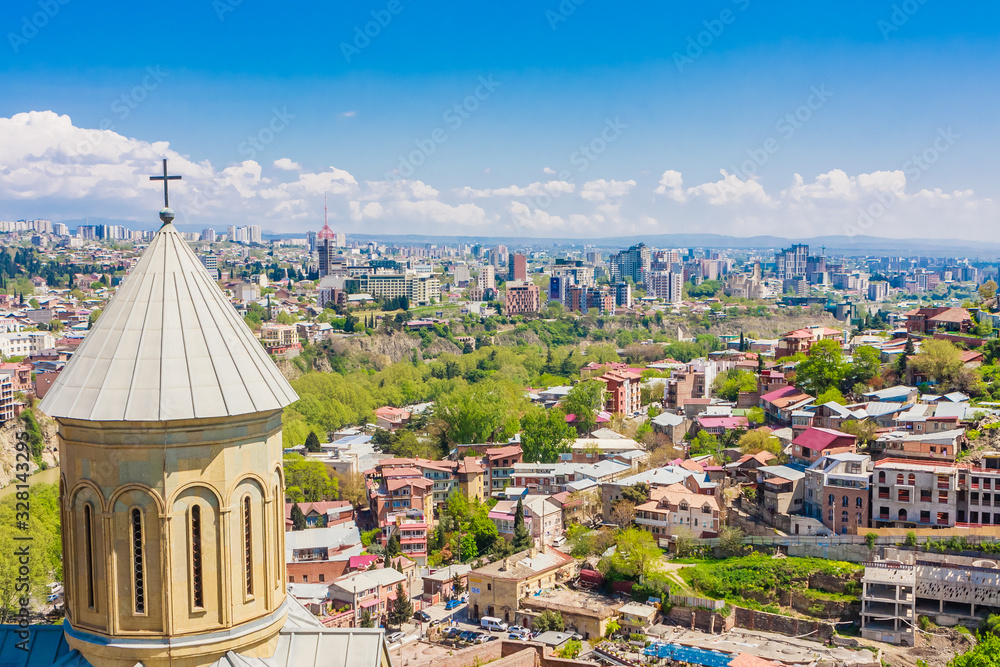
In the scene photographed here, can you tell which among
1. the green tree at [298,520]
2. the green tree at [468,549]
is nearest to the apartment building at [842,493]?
the green tree at [468,549]

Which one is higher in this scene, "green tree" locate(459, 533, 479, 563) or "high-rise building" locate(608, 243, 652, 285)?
"high-rise building" locate(608, 243, 652, 285)

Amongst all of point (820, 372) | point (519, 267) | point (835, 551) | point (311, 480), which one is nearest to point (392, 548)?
point (311, 480)

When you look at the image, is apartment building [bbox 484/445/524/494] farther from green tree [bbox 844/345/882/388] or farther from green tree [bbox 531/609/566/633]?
green tree [bbox 844/345/882/388]

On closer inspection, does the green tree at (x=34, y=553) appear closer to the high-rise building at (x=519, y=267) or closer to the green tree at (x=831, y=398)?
the green tree at (x=831, y=398)

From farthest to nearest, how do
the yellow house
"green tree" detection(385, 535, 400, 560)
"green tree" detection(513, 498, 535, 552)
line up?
"green tree" detection(513, 498, 535, 552) < "green tree" detection(385, 535, 400, 560) < the yellow house

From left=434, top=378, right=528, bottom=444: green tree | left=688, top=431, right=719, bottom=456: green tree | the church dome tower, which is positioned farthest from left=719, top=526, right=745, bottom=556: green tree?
the church dome tower

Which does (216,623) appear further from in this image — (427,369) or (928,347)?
(427,369)

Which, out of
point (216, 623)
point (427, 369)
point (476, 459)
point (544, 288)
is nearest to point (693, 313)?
point (544, 288)
